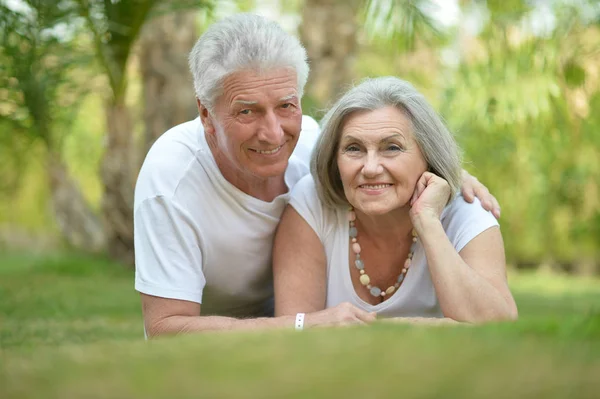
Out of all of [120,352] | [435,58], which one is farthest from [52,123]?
[435,58]

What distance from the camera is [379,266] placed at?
3.64m

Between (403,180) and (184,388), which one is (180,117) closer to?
(403,180)

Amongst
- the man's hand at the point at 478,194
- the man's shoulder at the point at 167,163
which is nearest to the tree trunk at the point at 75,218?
the man's shoulder at the point at 167,163

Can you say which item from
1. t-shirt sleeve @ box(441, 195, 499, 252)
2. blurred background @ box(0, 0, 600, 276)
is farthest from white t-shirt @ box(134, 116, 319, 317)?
blurred background @ box(0, 0, 600, 276)

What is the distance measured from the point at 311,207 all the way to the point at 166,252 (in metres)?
0.68

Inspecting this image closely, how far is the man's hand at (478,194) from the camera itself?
3.54 m

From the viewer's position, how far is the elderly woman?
326 cm

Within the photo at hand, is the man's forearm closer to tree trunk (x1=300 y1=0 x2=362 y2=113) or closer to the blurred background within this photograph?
the blurred background

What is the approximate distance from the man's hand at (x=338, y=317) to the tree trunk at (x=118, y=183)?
13.9 ft

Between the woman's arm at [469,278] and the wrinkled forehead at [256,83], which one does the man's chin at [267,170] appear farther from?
the woman's arm at [469,278]

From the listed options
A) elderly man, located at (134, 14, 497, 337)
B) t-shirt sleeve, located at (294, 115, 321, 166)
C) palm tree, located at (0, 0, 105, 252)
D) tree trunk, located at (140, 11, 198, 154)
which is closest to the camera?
elderly man, located at (134, 14, 497, 337)

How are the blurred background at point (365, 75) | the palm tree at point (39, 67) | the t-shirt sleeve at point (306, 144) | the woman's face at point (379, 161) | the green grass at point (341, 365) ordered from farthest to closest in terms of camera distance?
the blurred background at point (365, 75), the palm tree at point (39, 67), the t-shirt sleeve at point (306, 144), the woman's face at point (379, 161), the green grass at point (341, 365)

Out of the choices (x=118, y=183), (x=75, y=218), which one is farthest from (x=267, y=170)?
(x=75, y=218)

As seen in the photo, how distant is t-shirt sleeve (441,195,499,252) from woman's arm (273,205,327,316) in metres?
0.56
